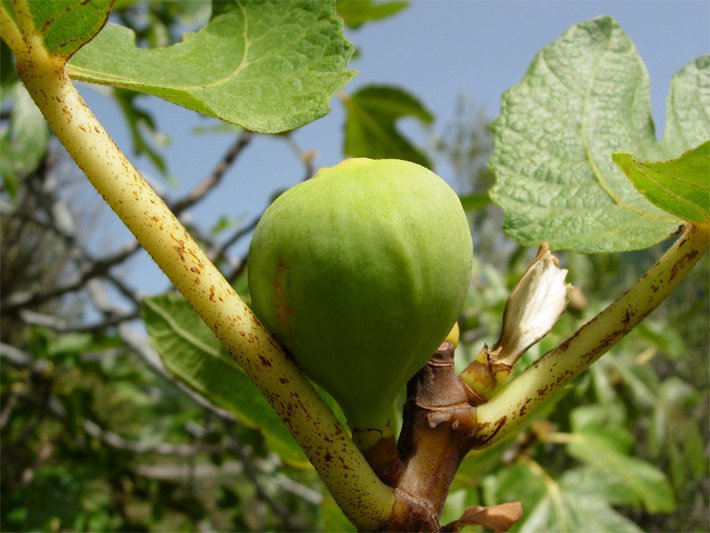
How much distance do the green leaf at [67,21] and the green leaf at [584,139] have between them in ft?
1.66

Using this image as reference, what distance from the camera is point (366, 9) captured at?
254 centimetres

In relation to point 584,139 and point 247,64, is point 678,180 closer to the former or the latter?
point 584,139

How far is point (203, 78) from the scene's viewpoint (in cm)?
75

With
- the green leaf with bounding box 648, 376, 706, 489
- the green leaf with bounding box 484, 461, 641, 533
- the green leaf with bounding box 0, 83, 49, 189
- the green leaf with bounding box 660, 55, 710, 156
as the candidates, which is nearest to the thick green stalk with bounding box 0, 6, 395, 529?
the green leaf with bounding box 660, 55, 710, 156

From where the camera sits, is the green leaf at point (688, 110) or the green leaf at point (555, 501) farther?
the green leaf at point (555, 501)

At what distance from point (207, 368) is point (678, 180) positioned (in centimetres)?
73

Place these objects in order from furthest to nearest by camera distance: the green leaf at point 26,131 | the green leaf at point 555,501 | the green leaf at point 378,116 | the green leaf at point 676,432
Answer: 1. the green leaf at point 676,432
2. the green leaf at point 26,131
3. the green leaf at point 378,116
4. the green leaf at point 555,501

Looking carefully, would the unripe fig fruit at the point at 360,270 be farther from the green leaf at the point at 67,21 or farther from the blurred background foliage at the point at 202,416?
the blurred background foliage at the point at 202,416

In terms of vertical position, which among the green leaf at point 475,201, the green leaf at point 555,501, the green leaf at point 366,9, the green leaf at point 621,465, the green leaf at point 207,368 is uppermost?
the green leaf at point 366,9

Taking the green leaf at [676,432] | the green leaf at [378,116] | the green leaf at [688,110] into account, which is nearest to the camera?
the green leaf at [688,110]

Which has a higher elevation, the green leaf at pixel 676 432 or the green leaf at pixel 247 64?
the green leaf at pixel 247 64

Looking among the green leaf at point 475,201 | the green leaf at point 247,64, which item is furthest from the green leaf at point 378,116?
the green leaf at point 247,64

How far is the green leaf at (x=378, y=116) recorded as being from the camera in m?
Answer: 2.68

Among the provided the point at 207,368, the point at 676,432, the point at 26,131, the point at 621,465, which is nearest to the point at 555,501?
the point at 621,465
